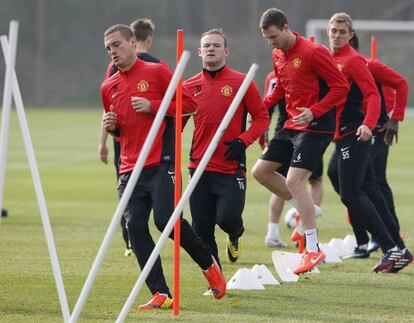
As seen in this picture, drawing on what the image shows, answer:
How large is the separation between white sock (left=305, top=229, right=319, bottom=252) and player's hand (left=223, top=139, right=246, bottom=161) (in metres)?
1.16

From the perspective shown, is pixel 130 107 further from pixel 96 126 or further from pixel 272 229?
pixel 96 126

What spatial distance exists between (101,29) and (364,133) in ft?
177

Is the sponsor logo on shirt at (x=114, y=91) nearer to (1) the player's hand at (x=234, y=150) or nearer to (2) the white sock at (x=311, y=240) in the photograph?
(1) the player's hand at (x=234, y=150)

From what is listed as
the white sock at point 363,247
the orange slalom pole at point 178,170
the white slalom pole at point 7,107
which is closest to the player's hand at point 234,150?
the orange slalom pole at point 178,170

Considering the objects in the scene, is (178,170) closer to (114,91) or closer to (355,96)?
(114,91)

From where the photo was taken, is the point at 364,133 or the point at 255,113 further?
the point at 364,133

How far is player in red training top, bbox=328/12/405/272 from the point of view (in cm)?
1016

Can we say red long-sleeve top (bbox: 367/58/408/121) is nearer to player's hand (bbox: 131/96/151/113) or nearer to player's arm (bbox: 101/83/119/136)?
player's arm (bbox: 101/83/119/136)

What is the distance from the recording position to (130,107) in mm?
8273

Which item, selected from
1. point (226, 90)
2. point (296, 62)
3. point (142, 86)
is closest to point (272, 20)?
point (296, 62)

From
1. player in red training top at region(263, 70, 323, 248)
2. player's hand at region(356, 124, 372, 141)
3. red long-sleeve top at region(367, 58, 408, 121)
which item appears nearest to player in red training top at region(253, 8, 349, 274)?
player's hand at region(356, 124, 372, 141)

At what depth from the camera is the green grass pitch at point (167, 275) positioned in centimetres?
802

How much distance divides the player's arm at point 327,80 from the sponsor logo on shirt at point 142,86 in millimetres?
1763

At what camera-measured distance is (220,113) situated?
9211 millimetres
